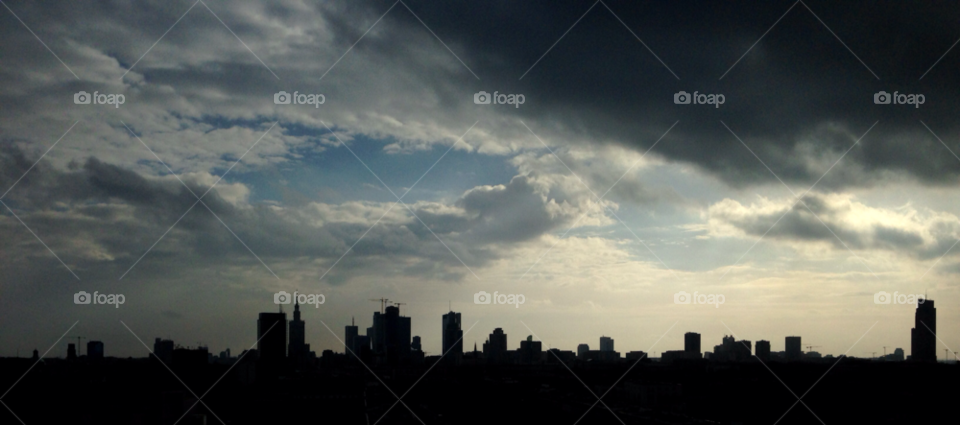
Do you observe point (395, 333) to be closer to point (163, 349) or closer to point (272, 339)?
point (272, 339)

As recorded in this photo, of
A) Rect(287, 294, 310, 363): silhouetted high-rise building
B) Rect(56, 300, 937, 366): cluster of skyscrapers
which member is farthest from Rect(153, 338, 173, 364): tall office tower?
Rect(287, 294, 310, 363): silhouetted high-rise building

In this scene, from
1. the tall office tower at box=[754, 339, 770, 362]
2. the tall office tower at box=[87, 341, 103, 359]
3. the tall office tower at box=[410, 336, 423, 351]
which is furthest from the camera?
the tall office tower at box=[410, 336, 423, 351]

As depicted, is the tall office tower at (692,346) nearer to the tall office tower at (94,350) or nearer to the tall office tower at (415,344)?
the tall office tower at (415,344)

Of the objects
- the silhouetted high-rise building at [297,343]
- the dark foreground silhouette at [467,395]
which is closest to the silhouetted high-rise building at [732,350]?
the dark foreground silhouette at [467,395]

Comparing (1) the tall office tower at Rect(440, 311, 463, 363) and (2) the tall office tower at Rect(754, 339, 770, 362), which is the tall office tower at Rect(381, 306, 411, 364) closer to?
(1) the tall office tower at Rect(440, 311, 463, 363)

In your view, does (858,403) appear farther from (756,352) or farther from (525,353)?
(525,353)

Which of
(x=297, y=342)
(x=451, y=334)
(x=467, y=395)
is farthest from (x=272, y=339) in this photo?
(x=467, y=395)

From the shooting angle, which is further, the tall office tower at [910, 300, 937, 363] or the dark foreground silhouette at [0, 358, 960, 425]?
the tall office tower at [910, 300, 937, 363]
